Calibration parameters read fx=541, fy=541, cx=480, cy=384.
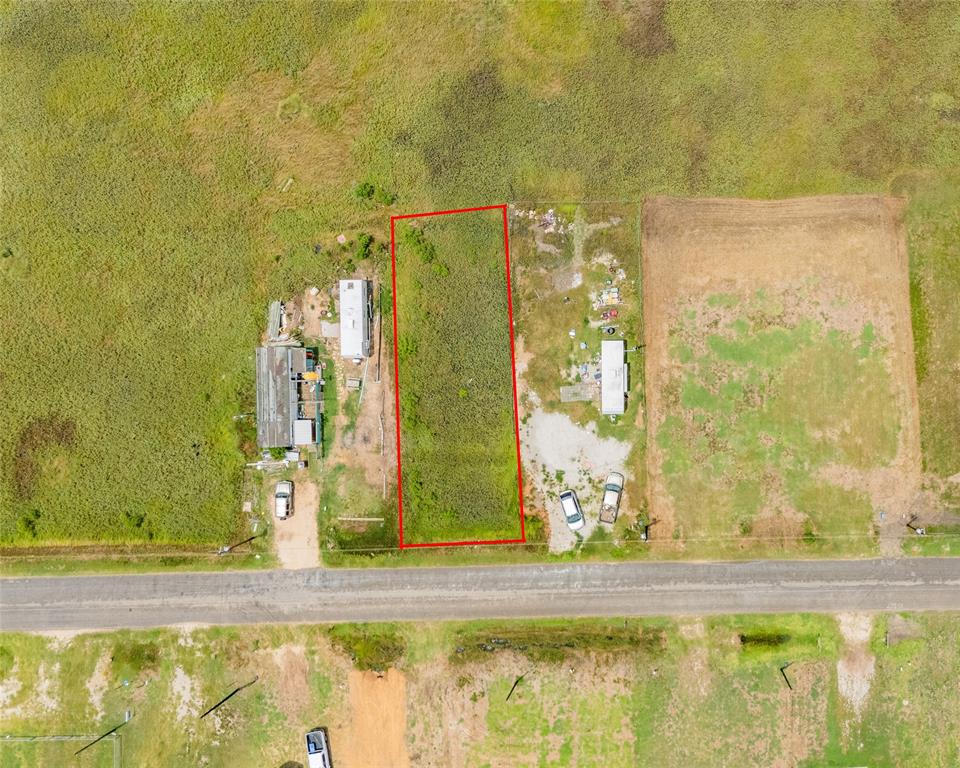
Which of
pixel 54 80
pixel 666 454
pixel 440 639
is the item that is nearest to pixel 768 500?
pixel 666 454

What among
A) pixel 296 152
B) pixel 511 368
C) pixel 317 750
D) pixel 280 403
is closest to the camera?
pixel 317 750

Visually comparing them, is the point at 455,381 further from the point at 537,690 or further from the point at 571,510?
the point at 537,690

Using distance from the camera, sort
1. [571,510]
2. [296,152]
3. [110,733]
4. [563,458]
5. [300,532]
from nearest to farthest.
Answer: [110,733], [571,510], [300,532], [563,458], [296,152]

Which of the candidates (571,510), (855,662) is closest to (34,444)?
(571,510)

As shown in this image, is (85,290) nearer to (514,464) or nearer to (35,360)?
(35,360)

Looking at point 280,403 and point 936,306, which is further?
point 936,306

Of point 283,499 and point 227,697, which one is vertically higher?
point 283,499

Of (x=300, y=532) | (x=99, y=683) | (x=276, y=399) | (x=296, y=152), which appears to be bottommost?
(x=99, y=683)

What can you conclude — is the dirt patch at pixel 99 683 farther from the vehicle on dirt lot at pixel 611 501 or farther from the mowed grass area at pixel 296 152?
the vehicle on dirt lot at pixel 611 501
